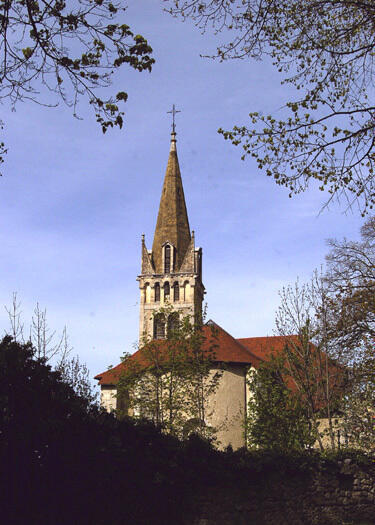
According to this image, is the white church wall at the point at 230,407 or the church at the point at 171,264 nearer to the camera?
the white church wall at the point at 230,407

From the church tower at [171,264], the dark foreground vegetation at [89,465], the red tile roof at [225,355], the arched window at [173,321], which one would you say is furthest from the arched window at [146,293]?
the dark foreground vegetation at [89,465]

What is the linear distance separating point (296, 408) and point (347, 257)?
6585mm

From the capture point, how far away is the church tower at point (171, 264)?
60.9 m

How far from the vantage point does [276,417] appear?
1033 inches

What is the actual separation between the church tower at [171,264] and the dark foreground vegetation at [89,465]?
Result: 1634 inches

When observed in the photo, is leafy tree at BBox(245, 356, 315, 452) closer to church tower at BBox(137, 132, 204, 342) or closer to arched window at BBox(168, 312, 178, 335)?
arched window at BBox(168, 312, 178, 335)

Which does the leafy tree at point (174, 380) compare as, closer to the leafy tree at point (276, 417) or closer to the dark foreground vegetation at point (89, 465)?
the leafy tree at point (276, 417)

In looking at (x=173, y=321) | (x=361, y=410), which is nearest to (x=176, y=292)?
(x=173, y=321)

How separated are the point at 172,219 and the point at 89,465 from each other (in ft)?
172

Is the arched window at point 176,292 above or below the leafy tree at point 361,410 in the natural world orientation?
above

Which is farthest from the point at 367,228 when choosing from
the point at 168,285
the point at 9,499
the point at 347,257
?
the point at 168,285

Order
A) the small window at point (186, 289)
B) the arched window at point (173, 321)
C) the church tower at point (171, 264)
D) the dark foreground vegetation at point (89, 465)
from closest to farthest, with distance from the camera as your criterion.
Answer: the dark foreground vegetation at point (89, 465) < the arched window at point (173, 321) < the church tower at point (171, 264) < the small window at point (186, 289)

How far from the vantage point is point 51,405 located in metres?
14.0

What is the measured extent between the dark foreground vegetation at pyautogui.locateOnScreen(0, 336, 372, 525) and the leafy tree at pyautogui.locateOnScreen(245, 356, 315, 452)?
8.79 meters
